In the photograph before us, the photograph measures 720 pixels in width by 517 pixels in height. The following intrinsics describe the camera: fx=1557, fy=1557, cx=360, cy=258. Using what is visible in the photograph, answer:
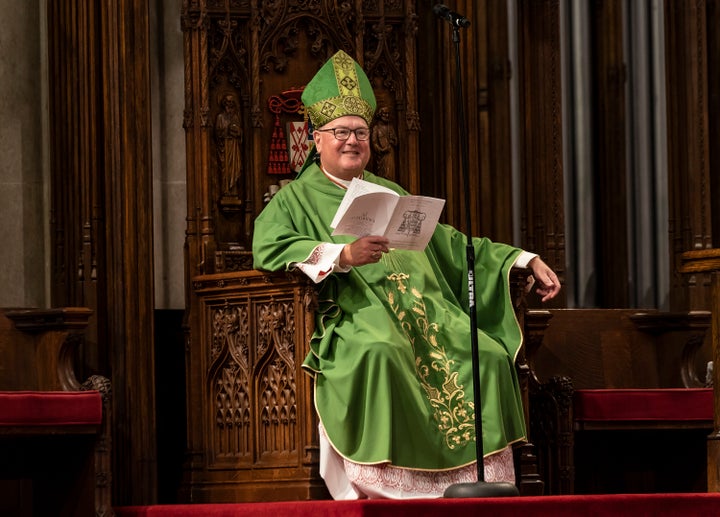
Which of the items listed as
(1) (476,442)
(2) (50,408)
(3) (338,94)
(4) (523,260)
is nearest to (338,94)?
(3) (338,94)

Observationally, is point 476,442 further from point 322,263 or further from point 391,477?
point 322,263

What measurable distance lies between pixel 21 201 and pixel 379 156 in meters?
1.81

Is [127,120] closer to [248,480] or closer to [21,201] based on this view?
[21,201]

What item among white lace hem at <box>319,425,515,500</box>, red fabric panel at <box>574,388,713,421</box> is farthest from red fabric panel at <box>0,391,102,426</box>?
red fabric panel at <box>574,388,713,421</box>

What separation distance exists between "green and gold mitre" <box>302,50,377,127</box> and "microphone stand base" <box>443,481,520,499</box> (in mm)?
1840

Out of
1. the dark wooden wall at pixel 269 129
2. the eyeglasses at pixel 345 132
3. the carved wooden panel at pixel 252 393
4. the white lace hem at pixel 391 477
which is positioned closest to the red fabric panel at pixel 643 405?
the white lace hem at pixel 391 477

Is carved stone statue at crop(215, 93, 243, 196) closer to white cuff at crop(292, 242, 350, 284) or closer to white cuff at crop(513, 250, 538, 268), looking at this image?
white cuff at crop(292, 242, 350, 284)

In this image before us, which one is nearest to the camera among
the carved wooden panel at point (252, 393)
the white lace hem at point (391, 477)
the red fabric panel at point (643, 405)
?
the white lace hem at point (391, 477)

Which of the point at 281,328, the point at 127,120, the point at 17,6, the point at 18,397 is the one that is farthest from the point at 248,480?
the point at 17,6

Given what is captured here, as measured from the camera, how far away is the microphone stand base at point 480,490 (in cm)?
573

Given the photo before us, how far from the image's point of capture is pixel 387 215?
6172mm

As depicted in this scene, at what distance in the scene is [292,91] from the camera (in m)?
7.75

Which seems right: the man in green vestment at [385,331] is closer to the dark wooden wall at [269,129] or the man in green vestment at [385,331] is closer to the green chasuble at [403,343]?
the green chasuble at [403,343]

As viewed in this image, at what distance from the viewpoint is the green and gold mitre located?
680 cm
